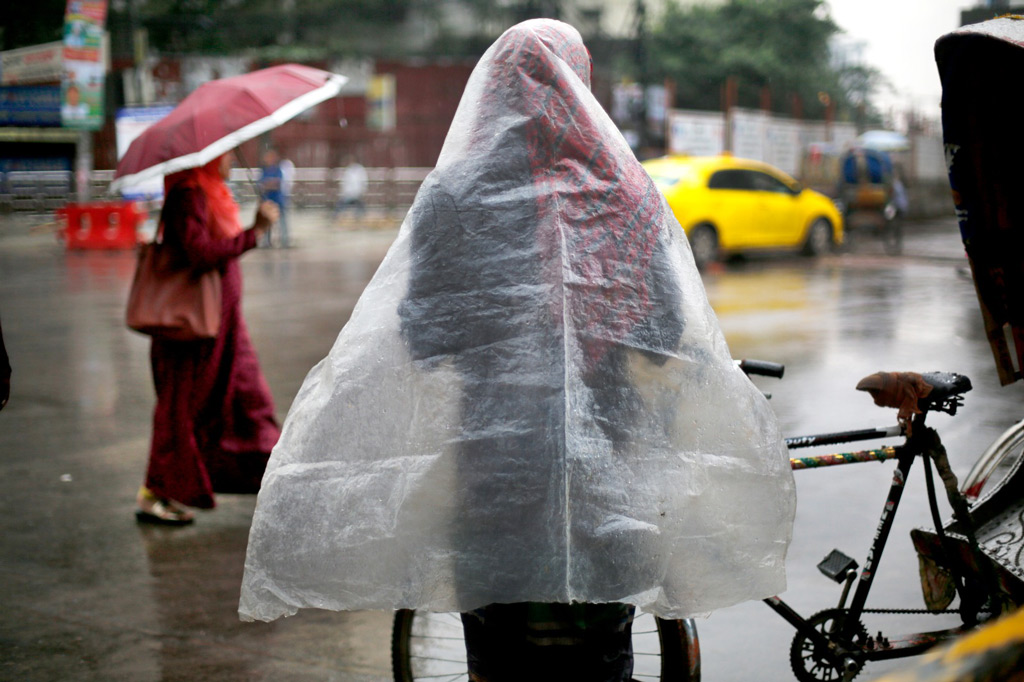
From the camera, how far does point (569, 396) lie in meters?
2.05

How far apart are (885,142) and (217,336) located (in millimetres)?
Answer: 24403

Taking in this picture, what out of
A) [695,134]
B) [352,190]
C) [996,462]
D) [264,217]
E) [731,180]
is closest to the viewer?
[996,462]

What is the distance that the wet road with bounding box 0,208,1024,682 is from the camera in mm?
3756

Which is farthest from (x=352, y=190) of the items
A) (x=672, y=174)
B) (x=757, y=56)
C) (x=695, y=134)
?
(x=757, y=56)

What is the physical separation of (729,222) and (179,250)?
1229 cm

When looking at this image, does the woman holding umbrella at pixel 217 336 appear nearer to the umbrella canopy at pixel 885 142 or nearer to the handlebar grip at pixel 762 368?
the handlebar grip at pixel 762 368

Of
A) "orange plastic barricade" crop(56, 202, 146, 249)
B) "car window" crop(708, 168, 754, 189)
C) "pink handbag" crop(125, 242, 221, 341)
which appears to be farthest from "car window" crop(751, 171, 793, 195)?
"pink handbag" crop(125, 242, 221, 341)

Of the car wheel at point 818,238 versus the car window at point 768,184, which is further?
the car wheel at point 818,238

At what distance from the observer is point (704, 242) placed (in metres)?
15.9

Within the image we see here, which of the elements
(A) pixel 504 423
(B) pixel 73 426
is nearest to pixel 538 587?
(A) pixel 504 423

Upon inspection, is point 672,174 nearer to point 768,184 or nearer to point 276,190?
point 768,184

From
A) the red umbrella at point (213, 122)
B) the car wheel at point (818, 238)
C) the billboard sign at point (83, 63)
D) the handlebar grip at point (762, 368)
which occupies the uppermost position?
the billboard sign at point (83, 63)

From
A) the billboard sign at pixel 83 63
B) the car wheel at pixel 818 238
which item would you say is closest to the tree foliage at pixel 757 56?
the car wheel at pixel 818 238

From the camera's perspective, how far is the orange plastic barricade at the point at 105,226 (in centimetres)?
1905
